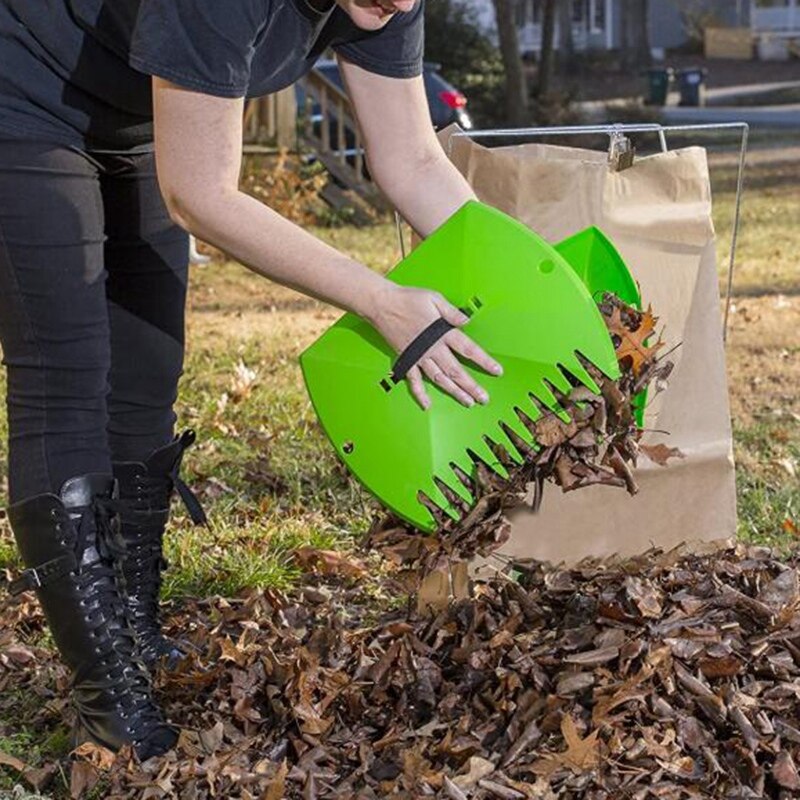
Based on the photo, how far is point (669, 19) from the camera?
142ft

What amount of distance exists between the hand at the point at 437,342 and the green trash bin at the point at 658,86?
82.2 ft

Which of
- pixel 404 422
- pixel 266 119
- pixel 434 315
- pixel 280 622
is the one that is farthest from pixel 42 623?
pixel 266 119

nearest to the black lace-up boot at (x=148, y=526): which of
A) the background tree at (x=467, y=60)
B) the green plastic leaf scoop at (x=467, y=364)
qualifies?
the green plastic leaf scoop at (x=467, y=364)

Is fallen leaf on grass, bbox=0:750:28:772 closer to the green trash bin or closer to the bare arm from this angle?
the bare arm

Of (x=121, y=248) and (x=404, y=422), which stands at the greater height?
(x=121, y=248)

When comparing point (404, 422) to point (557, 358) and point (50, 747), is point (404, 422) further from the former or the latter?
point (50, 747)

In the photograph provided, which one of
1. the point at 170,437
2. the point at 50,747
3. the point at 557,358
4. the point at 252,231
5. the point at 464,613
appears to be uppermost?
the point at 252,231

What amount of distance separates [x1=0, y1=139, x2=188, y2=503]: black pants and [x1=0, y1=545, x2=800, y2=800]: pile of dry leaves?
51 centimetres

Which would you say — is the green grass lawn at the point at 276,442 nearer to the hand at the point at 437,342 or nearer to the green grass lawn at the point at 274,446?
the green grass lawn at the point at 274,446

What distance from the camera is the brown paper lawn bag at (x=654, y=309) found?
314cm

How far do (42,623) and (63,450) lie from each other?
0.95 m

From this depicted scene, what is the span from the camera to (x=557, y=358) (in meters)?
2.42

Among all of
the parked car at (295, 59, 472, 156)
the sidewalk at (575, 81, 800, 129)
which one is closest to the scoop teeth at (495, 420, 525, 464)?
the parked car at (295, 59, 472, 156)

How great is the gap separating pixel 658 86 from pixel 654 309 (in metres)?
24.3
